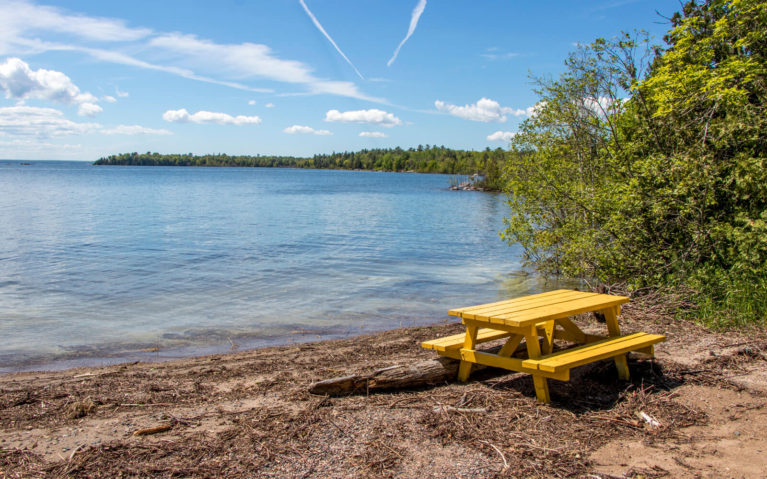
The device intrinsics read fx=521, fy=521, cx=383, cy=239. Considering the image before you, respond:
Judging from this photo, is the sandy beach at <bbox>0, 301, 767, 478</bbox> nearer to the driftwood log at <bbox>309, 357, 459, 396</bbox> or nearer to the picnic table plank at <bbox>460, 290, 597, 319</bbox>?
the driftwood log at <bbox>309, 357, 459, 396</bbox>

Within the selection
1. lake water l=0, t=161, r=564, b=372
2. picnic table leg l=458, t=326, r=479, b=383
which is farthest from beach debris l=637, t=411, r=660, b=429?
lake water l=0, t=161, r=564, b=372

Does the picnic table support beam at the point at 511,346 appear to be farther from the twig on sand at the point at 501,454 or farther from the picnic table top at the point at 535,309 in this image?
the twig on sand at the point at 501,454

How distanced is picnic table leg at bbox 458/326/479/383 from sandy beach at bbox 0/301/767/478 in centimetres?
18

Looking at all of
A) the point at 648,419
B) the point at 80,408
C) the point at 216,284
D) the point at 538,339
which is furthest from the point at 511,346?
the point at 216,284

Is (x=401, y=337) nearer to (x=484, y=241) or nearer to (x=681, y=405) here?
(x=681, y=405)

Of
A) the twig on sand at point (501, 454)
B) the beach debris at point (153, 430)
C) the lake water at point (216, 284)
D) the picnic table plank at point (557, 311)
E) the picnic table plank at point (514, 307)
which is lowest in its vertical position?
the lake water at point (216, 284)

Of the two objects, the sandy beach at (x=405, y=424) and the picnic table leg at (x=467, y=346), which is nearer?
the sandy beach at (x=405, y=424)

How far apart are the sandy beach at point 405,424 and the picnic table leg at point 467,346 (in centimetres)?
18

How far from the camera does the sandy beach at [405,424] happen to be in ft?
13.0

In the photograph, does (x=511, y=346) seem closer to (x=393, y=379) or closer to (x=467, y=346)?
(x=467, y=346)

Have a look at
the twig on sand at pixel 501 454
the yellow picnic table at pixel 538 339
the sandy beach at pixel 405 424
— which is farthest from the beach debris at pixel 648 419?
the twig on sand at pixel 501 454

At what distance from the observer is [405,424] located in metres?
4.70

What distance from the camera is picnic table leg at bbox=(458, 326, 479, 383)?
5.70 m

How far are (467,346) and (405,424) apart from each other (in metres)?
1.38
